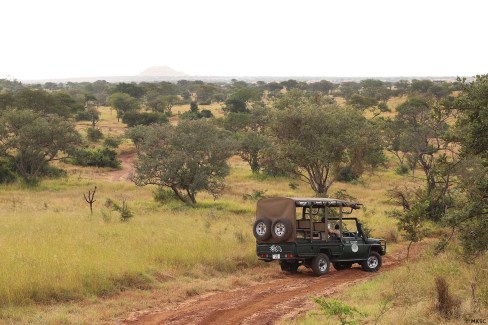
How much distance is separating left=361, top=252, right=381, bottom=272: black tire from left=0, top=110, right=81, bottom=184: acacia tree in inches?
1164

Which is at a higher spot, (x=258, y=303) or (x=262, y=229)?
(x=262, y=229)

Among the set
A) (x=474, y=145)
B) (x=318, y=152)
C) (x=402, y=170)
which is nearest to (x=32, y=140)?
(x=318, y=152)

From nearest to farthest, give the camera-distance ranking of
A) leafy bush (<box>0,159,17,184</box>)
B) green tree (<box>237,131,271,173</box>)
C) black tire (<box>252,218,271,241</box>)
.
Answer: black tire (<box>252,218,271,241</box>) → leafy bush (<box>0,159,17,184</box>) → green tree (<box>237,131,271,173</box>)

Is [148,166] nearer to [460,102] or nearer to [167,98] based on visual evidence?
[460,102]

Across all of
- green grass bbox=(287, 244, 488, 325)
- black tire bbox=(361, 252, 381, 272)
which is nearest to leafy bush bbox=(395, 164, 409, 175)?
black tire bbox=(361, 252, 381, 272)

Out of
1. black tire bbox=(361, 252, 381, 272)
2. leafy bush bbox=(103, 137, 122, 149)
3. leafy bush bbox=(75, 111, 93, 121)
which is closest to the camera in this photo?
black tire bbox=(361, 252, 381, 272)

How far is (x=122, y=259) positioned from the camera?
1658 cm

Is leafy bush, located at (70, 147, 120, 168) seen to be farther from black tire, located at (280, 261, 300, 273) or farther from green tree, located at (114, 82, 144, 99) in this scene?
green tree, located at (114, 82, 144, 99)

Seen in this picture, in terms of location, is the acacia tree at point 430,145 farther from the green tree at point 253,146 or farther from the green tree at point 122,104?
the green tree at point 122,104

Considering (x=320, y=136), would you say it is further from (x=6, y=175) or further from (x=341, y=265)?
(x=6, y=175)

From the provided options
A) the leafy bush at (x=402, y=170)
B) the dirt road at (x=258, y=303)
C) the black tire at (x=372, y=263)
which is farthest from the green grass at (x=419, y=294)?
the leafy bush at (x=402, y=170)

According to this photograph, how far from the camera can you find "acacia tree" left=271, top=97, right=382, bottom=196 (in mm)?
33562

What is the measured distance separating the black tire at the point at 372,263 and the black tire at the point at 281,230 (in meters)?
3.27

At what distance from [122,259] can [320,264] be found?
19.3ft
